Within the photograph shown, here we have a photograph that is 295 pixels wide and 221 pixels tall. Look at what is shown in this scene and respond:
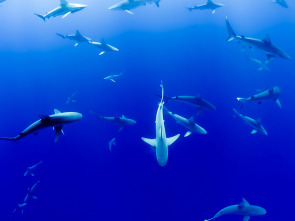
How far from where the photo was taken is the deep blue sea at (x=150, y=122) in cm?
1384

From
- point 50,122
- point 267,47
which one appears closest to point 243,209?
point 267,47

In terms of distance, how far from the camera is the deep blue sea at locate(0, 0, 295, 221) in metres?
13.8

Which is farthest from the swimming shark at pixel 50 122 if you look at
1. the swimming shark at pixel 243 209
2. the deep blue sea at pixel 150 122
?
the deep blue sea at pixel 150 122

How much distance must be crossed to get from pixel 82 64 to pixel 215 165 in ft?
41.2

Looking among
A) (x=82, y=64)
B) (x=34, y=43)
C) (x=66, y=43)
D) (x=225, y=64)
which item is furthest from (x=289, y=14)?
(x=34, y=43)

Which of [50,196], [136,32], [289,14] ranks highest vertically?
[289,14]

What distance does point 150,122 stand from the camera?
14945 mm

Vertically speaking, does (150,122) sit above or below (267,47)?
below

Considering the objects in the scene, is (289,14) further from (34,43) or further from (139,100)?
(34,43)

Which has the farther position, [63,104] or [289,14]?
[289,14]

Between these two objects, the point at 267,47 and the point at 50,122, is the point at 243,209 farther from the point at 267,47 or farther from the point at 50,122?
the point at 50,122

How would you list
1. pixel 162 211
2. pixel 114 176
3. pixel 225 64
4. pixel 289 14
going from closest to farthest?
pixel 162 211, pixel 114 176, pixel 225 64, pixel 289 14

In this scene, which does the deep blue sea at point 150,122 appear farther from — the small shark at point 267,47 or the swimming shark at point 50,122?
the swimming shark at point 50,122

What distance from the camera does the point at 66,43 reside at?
76.9 ft
